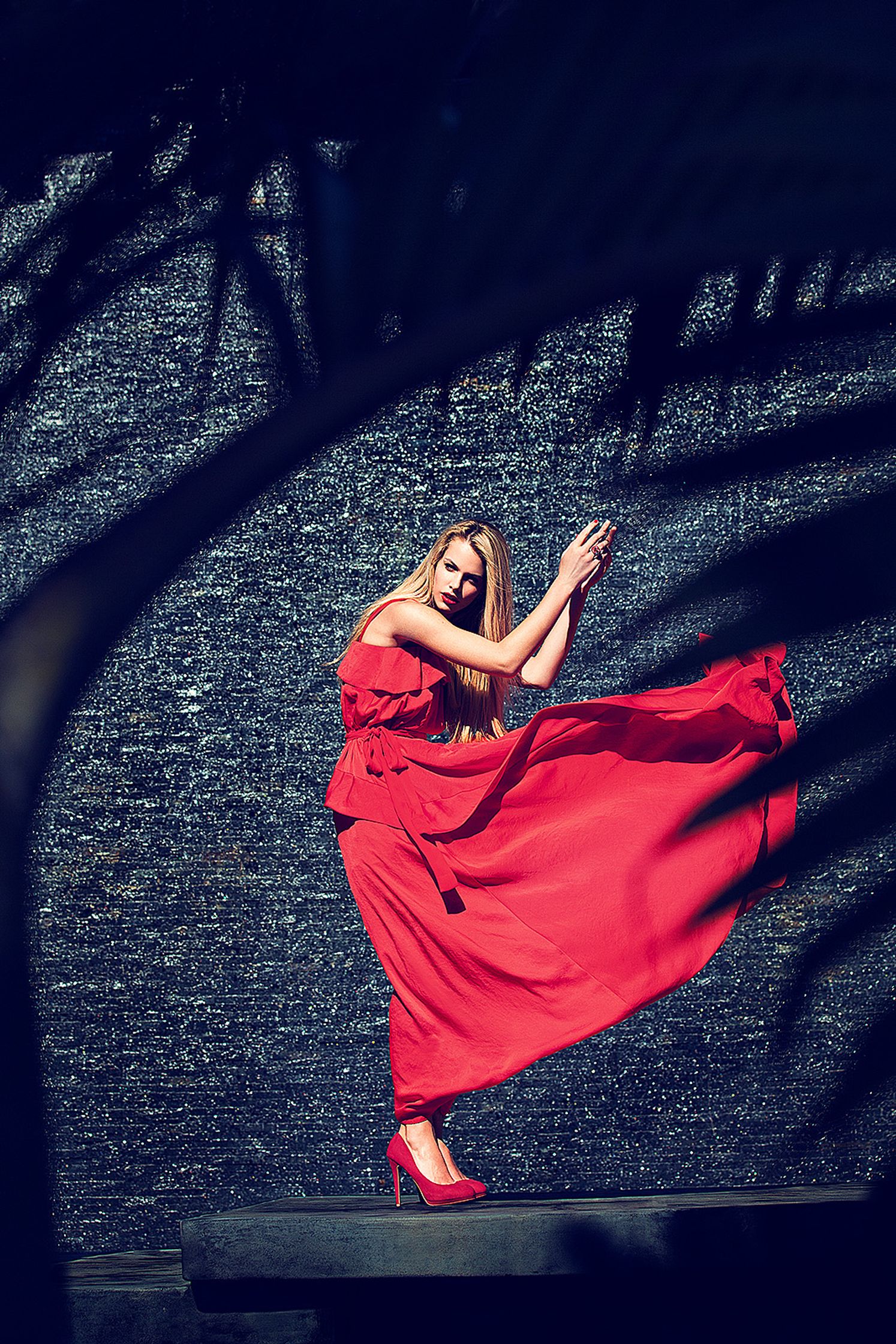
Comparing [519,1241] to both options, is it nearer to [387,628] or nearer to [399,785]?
[399,785]

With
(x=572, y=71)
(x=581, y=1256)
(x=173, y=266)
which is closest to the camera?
(x=572, y=71)

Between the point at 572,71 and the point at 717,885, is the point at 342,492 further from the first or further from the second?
the point at 572,71

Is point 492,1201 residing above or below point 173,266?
below

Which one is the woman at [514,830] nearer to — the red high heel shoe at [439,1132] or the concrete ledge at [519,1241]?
the red high heel shoe at [439,1132]

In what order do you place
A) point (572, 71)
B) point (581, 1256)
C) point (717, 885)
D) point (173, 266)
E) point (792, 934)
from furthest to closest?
1. point (173, 266)
2. point (792, 934)
3. point (717, 885)
4. point (581, 1256)
5. point (572, 71)

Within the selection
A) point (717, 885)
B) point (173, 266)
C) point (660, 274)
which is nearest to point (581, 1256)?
point (717, 885)

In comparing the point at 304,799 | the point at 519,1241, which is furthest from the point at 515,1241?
the point at 304,799

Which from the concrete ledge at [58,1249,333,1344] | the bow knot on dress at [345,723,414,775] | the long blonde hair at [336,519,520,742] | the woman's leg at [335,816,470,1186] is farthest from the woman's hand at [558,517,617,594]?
the concrete ledge at [58,1249,333,1344]

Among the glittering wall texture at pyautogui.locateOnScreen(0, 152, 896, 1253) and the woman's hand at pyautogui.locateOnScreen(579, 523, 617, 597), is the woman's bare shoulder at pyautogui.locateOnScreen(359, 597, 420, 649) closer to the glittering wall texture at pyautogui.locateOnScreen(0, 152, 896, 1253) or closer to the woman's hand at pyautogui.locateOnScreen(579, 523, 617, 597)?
the woman's hand at pyautogui.locateOnScreen(579, 523, 617, 597)

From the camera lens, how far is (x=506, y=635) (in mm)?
1676

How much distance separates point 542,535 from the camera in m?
2.20

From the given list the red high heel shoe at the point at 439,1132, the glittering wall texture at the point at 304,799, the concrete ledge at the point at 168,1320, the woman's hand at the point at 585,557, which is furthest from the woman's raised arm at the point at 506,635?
the concrete ledge at the point at 168,1320

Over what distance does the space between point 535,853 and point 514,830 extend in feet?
0.15

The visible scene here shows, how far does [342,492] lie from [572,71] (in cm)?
139
